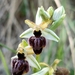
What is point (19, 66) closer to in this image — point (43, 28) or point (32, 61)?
point (32, 61)

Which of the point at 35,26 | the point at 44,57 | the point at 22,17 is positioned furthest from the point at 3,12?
the point at 35,26

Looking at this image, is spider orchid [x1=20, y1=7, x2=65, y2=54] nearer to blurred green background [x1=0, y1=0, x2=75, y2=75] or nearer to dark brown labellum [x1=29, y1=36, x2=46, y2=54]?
dark brown labellum [x1=29, y1=36, x2=46, y2=54]

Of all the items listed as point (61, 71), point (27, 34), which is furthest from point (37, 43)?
point (61, 71)

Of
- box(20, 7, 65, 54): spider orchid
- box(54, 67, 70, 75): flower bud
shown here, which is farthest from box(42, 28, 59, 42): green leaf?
box(54, 67, 70, 75): flower bud

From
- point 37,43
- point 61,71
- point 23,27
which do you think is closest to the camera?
point 37,43

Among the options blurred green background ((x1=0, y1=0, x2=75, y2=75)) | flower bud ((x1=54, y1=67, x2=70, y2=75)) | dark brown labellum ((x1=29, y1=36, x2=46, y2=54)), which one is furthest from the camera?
blurred green background ((x1=0, y1=0, x2=75, y2=75))

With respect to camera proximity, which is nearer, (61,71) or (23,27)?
(61,71)

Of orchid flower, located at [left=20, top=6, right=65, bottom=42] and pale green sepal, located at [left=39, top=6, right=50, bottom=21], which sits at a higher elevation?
pale green sepal, located at [left=39, top=6, right=50, bottom=21]

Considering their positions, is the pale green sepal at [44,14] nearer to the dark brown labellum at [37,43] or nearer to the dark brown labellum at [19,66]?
the dark brown labellum at [37,43]

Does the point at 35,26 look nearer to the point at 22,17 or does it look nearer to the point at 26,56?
the point at 26,56
